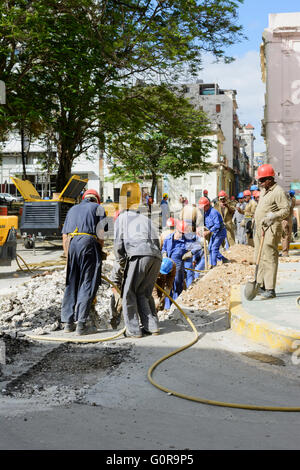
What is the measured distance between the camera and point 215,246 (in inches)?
516

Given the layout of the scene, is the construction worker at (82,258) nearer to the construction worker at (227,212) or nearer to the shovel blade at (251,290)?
the shovel blade at (251,290)

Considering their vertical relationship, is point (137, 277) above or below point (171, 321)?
above

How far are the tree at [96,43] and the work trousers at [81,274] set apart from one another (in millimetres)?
10690

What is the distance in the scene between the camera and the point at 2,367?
5.12 m

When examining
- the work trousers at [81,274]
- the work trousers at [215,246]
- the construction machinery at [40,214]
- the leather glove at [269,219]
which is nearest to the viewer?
the work trousers at [81,274]

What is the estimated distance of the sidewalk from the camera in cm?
586

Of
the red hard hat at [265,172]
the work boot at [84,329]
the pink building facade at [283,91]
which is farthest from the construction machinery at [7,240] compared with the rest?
the pink building facade at [283,91]

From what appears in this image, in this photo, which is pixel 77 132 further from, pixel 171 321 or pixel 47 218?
pixel 171 321

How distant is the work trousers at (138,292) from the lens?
6.54m

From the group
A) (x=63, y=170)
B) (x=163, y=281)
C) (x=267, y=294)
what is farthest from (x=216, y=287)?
(x=63, y=170)

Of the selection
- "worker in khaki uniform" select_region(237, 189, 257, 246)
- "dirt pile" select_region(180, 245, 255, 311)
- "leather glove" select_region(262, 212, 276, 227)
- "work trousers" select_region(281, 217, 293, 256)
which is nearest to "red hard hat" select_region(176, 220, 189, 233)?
"dirt pile" select_region(180, 245, 255, 311)

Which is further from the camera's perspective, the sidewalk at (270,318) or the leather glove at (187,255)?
the leather glove at (187,255)
